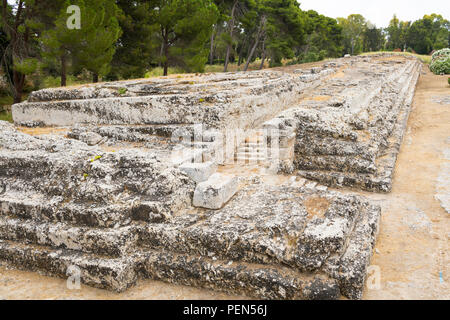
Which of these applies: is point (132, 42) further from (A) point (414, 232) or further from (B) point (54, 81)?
(A) point (414, 232)

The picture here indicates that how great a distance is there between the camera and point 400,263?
3082 mm

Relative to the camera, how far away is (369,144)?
5.35 m

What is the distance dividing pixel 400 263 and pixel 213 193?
1781 millimetres

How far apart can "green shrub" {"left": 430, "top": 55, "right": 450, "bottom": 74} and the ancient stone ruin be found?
673 inches

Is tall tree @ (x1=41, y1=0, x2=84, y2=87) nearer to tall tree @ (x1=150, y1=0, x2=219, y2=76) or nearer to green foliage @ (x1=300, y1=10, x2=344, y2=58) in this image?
tall tree @ (x1=150, y1=0, x2=219, y2=76)

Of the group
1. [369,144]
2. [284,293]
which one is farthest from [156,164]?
[369,144]

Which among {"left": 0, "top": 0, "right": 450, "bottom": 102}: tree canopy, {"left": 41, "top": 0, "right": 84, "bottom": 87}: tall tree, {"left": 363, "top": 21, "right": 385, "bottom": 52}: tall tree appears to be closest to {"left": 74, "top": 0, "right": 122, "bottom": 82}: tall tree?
{"left": 0, "top": 0, "right": 450, "bottom": 102}: tree canopy

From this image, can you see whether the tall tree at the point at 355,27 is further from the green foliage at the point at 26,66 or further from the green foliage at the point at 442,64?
the green foliage at the point at 26,66

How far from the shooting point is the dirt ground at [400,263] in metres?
2.73

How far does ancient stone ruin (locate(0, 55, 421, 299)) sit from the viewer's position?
2.71 metres

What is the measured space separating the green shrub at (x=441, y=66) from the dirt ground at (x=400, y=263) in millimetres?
16419

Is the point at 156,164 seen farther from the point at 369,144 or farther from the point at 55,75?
the point at 55,75

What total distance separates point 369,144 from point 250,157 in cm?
184

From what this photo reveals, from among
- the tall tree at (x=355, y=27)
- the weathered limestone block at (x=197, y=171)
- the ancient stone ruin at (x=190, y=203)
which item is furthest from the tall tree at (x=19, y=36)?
the tall tree at (x=355, y=27)
